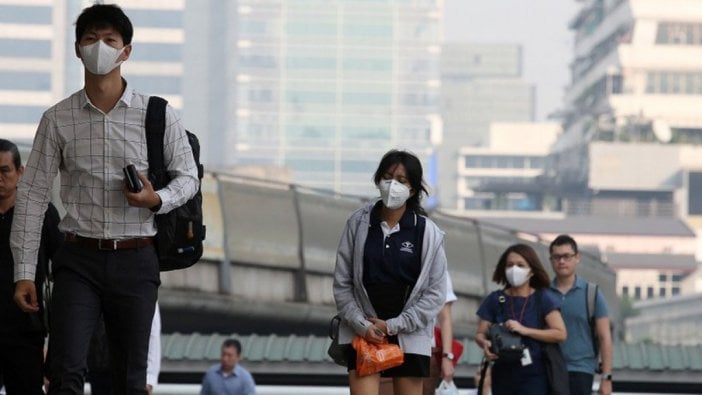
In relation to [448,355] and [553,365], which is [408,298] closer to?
[448,355]

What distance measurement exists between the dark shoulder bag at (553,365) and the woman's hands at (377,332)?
2297 millimetres

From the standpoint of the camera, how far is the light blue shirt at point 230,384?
15469 millimetres

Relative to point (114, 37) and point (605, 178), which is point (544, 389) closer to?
point (114, 37)

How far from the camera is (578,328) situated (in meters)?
10.4

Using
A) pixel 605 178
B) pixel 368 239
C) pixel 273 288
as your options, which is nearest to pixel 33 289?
pixel 368 239

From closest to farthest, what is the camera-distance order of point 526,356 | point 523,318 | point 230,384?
point 526,356 → point 523,318 → point 230,384

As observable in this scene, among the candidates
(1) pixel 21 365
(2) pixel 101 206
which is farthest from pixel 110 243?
(1) pixel 21 365

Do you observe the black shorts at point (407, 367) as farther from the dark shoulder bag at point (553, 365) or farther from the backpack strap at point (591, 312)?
the backpack strap at point (591, 312)

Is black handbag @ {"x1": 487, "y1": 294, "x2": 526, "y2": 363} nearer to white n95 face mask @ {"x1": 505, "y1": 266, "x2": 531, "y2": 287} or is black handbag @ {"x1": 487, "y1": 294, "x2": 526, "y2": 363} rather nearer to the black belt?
white n95 face mask @ {"x1": 505, "y1": 266, "x2": 531, "y2": 287}

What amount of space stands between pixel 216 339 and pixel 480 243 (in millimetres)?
11508

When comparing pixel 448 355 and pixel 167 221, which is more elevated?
pixel 167 221

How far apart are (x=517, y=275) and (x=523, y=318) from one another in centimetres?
26

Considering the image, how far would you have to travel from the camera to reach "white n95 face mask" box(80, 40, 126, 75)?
6.22 metres

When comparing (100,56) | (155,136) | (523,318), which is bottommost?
(523,318)
